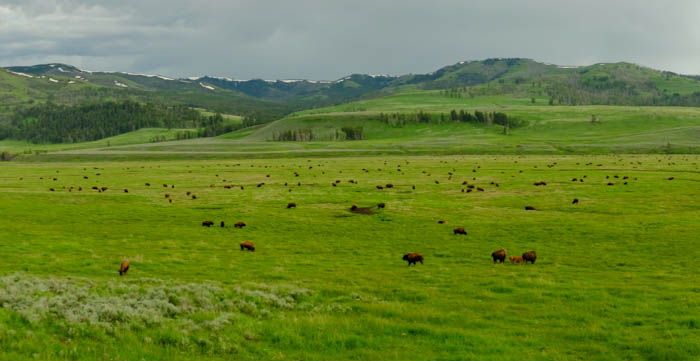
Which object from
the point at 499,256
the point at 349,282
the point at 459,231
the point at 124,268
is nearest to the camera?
the point at 349,282

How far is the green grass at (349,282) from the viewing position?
12891 mm

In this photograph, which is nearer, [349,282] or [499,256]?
[349,282]

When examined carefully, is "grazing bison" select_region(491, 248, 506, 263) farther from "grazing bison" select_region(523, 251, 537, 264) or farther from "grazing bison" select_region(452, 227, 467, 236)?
"grazing bison" select_region(452, 227, 467, 236)

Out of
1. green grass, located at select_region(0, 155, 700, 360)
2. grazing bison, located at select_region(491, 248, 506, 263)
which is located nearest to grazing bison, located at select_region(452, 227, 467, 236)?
green grass, located at select_region(0, 155, 700, 360)

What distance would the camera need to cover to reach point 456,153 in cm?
17850

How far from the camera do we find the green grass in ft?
42.3

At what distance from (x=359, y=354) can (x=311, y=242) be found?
20215mm

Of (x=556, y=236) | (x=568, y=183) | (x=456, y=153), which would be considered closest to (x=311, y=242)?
(x=556, y=236)

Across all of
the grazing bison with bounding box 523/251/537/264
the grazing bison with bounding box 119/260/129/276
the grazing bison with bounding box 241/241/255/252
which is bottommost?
the grazing bison with bounding box 241/241/255/252

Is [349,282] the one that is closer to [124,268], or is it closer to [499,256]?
[499,256]

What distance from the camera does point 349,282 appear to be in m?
21.3

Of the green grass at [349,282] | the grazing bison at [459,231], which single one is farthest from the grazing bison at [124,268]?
the grazing bison at [459,231]

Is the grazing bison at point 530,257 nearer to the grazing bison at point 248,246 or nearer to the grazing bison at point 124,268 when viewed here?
the grazing bison at point 248,246

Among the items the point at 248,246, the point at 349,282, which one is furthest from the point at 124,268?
the point at 349,282
